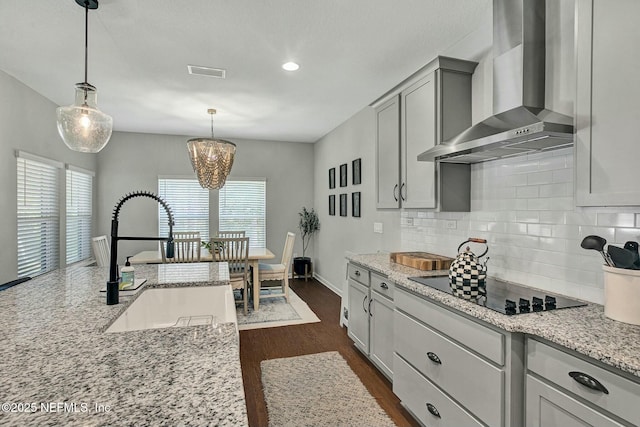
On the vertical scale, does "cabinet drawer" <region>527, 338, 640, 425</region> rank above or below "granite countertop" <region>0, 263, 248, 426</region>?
below

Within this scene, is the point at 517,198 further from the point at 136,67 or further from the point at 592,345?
the point at 136,67

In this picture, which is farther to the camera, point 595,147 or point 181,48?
point 181,48

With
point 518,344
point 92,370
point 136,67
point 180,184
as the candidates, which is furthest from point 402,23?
point 180,184

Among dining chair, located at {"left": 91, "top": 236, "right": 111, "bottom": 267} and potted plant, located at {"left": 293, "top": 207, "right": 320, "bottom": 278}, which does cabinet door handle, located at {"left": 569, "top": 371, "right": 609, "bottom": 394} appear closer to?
dining chair, located at {"left": 91, "top": 236, "right": 111, "bottom": 267}

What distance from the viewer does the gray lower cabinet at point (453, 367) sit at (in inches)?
58.7

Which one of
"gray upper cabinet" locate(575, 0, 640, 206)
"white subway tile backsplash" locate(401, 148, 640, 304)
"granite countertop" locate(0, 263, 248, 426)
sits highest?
"gray upper cabinet" locate(575, 0, 640, 206)

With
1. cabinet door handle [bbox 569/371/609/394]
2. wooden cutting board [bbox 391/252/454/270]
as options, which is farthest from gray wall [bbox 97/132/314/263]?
cabinet door handle [bbox 569/371/609/394]

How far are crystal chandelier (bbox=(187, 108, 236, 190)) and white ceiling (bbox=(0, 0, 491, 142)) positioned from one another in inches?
20.3

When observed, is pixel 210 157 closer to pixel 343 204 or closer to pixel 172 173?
pixel 343 204

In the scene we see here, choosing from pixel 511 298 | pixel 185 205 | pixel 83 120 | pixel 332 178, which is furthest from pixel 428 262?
pixel 185 205

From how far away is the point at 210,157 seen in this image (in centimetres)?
420

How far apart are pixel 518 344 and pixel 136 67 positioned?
367cm

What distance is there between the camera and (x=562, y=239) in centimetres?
190

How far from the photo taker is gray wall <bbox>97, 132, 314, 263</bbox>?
574cm
